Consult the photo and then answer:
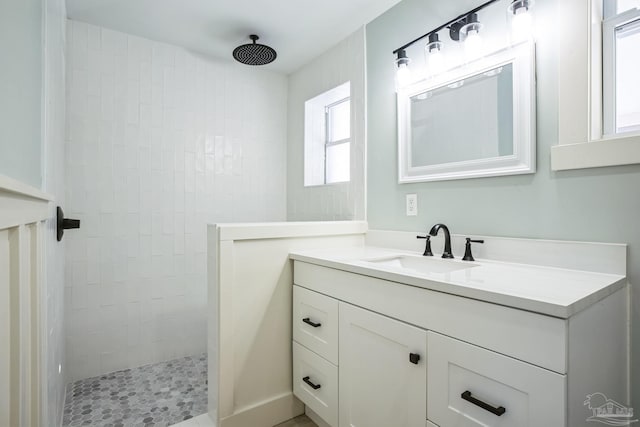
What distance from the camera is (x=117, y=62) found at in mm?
2227

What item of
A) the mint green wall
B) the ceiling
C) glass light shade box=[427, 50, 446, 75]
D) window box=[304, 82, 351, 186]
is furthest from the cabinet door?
the ceiling

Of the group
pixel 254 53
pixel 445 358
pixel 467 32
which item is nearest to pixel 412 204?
pixel 467 32

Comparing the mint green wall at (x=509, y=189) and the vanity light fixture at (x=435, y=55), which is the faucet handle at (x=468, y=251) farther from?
the vanity light fixture at (x=435, y=55)

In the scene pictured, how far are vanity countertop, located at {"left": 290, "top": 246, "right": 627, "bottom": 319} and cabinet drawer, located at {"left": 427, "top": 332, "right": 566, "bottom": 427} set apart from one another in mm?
157

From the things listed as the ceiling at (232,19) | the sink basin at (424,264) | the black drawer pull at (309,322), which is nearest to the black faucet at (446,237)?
the sink basin at (424,264)

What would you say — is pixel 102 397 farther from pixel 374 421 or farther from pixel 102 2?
pixel 102 2

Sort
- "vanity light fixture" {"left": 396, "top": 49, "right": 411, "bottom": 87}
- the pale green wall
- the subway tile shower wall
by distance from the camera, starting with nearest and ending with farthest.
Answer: the pale green wall
"vanity light fixture" {"left": 396, "top": 49, "right": 411, "bottom": 87}
the subway tile shower wall

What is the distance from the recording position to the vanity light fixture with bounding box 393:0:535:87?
1.34m

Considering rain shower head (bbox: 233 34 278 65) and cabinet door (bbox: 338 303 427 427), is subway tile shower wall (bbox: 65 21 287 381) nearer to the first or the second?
rain shower head (bbox: 233 34 278 65)

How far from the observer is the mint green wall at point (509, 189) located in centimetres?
114

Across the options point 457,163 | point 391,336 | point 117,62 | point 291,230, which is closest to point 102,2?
point 117,62

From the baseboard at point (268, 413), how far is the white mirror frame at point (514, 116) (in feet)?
4.42

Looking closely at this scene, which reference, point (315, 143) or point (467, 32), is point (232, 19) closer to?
point (315, 143)

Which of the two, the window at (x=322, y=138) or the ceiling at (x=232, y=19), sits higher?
the ceiling at (x=232, y=19)
